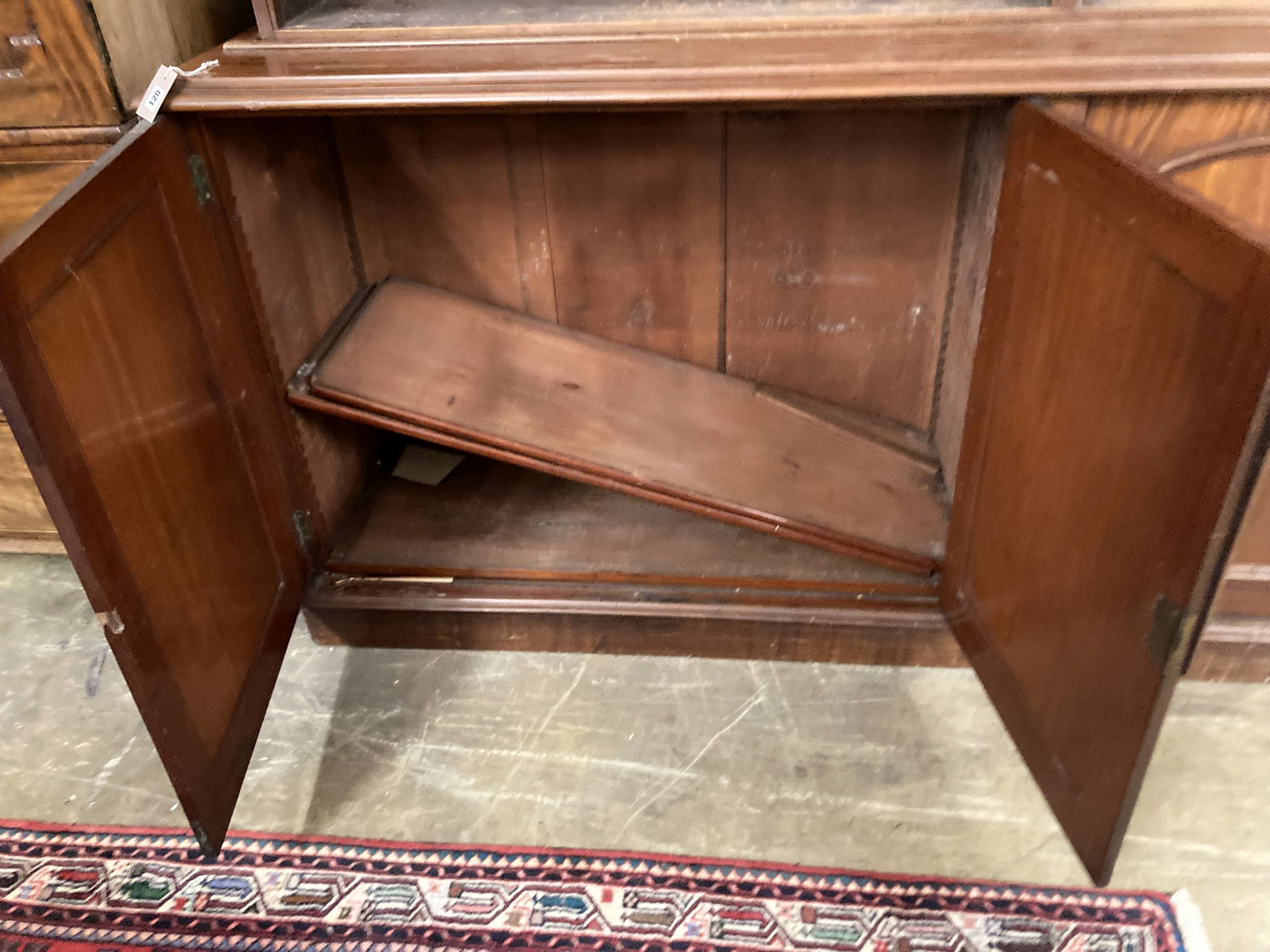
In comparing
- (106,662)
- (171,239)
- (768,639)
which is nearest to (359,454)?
(106,662)

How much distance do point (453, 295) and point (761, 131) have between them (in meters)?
0.55

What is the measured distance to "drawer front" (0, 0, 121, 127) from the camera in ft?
3.27

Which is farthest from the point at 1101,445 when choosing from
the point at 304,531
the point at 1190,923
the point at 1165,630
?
the point at 304,531

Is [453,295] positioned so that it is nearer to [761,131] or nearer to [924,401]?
[761,131]

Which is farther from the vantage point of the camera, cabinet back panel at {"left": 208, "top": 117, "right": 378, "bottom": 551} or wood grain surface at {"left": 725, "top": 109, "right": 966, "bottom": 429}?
wood grain surface at {"left": 725, "top": 109, "right": 966, "bottom": 429}

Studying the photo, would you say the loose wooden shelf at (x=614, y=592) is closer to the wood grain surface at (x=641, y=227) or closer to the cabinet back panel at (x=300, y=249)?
the cabinet back panel at (x=300, y=249)

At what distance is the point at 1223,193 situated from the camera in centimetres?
104

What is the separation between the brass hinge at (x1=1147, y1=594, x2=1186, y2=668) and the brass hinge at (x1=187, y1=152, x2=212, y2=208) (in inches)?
42.6

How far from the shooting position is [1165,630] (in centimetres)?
77

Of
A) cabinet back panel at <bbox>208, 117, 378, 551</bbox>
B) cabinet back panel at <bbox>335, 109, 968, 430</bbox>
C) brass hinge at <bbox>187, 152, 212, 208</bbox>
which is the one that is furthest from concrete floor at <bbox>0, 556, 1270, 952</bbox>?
brass hinge at <bbox>187, 152, 212, 208</bbox>

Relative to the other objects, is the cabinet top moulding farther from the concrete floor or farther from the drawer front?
the concrete floor

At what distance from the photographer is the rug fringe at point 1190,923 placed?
1080mm

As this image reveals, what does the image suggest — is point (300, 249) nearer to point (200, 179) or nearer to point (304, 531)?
point (200, 179)

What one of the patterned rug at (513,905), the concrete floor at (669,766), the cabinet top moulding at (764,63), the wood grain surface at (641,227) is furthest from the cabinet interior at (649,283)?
the patterned rug at (513,905)
